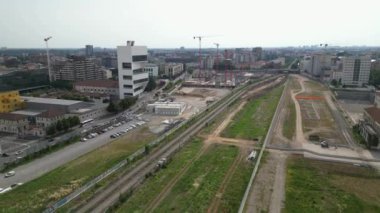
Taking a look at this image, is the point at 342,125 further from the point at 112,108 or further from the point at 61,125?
the point at 61,125

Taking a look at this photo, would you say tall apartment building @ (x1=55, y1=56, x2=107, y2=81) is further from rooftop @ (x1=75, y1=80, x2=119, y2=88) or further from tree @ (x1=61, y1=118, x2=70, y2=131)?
tree @ (x1=61, y1=118, x2=70, y2=131)

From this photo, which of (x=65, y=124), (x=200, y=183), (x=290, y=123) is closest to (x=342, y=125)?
(x=290, y=123)

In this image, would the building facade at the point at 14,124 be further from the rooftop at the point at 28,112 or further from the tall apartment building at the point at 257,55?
the tall apartment building at the point at 257,55

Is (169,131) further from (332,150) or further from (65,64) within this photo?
(65,64)

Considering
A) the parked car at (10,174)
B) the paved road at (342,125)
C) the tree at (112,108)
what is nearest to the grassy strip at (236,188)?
the paved road at (342,125)

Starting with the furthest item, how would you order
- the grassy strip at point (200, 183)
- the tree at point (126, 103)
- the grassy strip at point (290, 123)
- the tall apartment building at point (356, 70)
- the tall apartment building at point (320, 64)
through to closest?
the tall apartment building at point (320, 64) < the tall apartment building at point (356, 70) < the tree at point (126, 103) < the grassy strip at point (290, 123) < the grassy strip at point (200, 183)

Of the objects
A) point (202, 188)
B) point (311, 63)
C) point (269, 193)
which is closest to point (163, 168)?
point (202, 188)

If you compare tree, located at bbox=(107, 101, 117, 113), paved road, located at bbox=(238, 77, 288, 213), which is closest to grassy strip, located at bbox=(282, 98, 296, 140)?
paved road, located at bbox=(238, 77, 288, 213)
